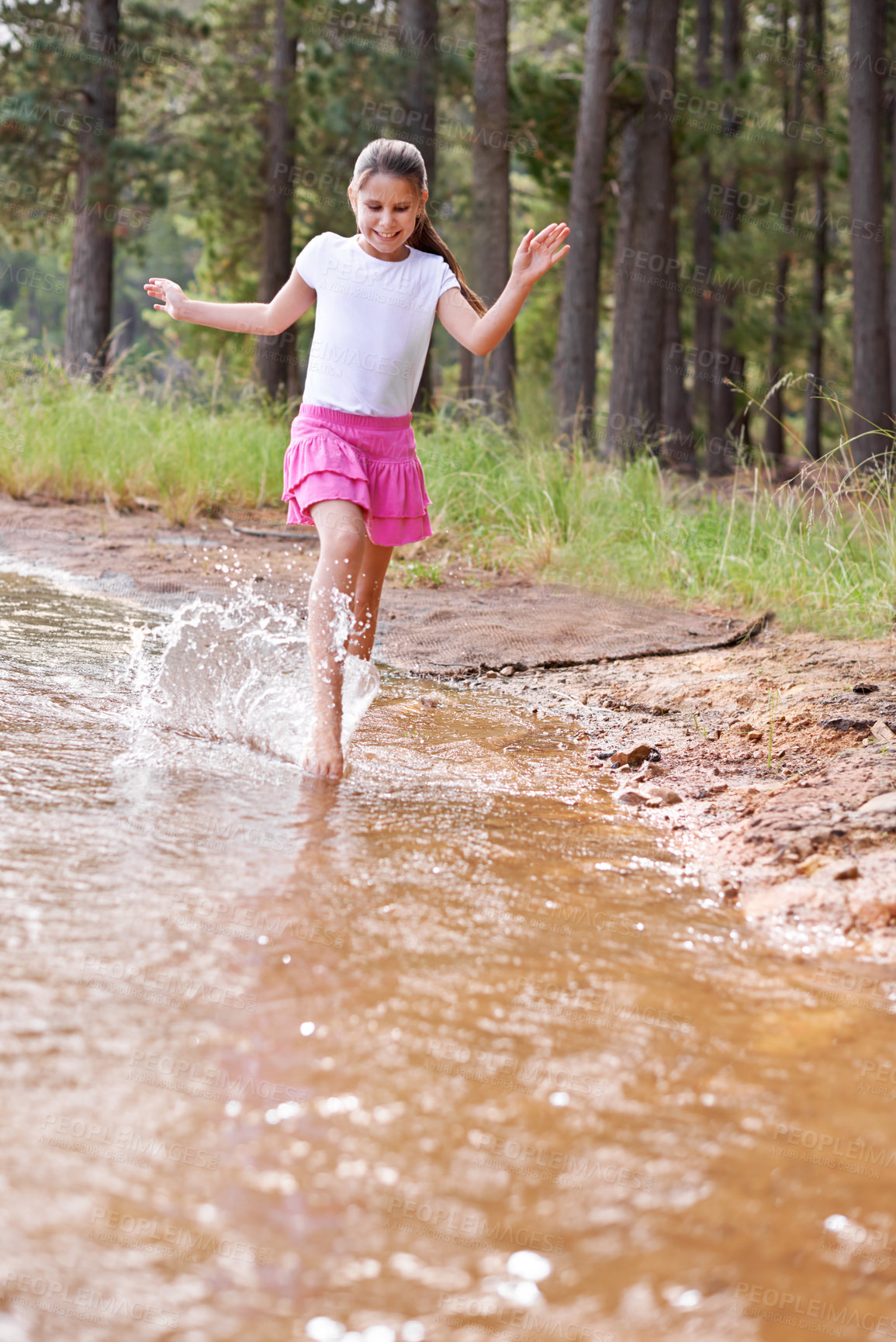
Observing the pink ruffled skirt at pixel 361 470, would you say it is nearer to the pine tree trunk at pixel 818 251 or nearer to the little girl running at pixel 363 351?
the little girl running at pixel 363 351

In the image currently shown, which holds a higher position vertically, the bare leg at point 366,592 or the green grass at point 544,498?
the green grass at point 544,498

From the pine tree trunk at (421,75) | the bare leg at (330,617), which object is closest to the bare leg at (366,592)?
the bare leg at (330,617)

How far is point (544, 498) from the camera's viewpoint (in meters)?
7.09

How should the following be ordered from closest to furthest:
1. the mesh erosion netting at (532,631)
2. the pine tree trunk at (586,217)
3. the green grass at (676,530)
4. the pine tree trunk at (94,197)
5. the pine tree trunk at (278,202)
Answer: the mesh erosion netting at (532,631) → the green grass at (676,530) → the pine tree trunk at (586,217) → the pine tree trunk at (94,197) → the pine tree trunk at (278,202)

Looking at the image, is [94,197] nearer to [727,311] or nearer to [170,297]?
[727,311]

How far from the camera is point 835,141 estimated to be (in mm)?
18438

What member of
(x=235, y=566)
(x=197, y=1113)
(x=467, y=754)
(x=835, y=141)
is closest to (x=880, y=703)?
(x=467, y=754)

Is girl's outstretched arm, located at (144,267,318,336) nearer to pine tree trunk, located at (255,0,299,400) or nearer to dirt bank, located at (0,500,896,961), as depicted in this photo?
dirt bank, located at (0,500,896,961)

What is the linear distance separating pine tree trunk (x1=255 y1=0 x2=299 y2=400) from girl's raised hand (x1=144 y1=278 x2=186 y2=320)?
13266 millimetres

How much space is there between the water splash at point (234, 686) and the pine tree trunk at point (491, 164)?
27.4ft

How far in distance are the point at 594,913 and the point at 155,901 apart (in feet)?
2.68

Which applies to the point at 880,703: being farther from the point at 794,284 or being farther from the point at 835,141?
the point at 794,284

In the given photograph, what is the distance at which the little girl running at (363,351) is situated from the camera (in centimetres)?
309

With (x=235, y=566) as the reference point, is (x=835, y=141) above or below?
above
